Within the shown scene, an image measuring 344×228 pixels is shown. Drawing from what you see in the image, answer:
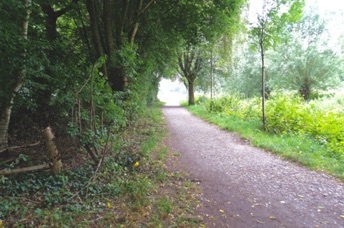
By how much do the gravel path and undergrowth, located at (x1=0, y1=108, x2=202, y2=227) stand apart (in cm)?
48

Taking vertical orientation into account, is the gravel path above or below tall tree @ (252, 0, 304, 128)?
below

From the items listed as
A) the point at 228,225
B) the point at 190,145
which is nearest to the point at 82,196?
the point at 228,225

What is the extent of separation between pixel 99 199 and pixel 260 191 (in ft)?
9.79

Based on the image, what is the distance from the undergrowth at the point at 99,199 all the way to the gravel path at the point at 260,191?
48 centimetres

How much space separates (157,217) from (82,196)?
4.36 ft

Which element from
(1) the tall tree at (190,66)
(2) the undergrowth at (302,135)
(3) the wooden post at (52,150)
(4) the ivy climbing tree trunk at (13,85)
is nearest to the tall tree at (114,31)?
(4) the ivy climbing tree trunk at (13,85)

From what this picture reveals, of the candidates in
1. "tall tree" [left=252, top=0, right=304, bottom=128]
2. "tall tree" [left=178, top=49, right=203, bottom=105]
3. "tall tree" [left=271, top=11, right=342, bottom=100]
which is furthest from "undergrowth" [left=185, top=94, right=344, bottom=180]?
"tall tree" [left=178, top=49, right=203, bottom=105]

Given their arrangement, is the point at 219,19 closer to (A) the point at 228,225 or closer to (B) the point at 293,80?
(A) the point at 228,225

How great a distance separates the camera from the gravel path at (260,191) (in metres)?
3.58

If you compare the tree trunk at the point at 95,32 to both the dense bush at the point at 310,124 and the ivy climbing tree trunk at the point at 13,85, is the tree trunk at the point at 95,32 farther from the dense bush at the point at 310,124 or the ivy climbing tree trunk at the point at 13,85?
the dense bush at the point at 310,124

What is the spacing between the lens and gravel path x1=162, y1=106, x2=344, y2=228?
3.58 metres

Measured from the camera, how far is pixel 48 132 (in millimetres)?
3971

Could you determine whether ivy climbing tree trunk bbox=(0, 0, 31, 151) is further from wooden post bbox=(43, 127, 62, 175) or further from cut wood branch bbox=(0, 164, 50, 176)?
wooden post bbox=(43, 127, 62, 175)

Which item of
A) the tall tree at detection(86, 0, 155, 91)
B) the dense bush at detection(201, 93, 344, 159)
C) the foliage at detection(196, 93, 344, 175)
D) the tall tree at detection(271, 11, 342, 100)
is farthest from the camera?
the tall tree at detection(271, 11, 342, 100)
